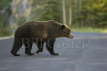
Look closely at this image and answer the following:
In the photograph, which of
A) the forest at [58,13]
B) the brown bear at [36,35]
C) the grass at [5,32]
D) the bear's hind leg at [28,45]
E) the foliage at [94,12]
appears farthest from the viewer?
the foliage at [94,12]

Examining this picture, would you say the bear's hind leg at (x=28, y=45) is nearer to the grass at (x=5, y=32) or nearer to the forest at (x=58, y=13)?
the grass at (x=5, y=32)

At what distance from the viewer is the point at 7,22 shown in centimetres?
4128

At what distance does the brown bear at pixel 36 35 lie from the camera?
656 inches

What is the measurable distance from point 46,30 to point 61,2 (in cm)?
3829

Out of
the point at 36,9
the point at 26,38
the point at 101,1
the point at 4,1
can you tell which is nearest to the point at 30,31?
the point at 26,38

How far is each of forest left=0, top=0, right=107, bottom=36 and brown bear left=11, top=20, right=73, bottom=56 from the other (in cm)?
1937

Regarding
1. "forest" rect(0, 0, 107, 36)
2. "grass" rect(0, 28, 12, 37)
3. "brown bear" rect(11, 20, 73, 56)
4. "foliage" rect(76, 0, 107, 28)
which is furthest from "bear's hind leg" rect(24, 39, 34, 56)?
"foliage" rect(76, 0, 107, 28)

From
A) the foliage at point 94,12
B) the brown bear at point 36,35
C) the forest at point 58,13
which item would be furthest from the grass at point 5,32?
the brown bear at point 36,35

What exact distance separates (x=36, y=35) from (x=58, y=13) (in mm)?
32790

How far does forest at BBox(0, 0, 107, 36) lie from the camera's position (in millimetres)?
41397

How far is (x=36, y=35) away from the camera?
1681 cm

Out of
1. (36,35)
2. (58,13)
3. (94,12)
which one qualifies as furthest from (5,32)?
(94,12)

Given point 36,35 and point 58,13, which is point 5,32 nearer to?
point 58,13

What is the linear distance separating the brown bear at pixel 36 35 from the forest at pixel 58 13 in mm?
19370
